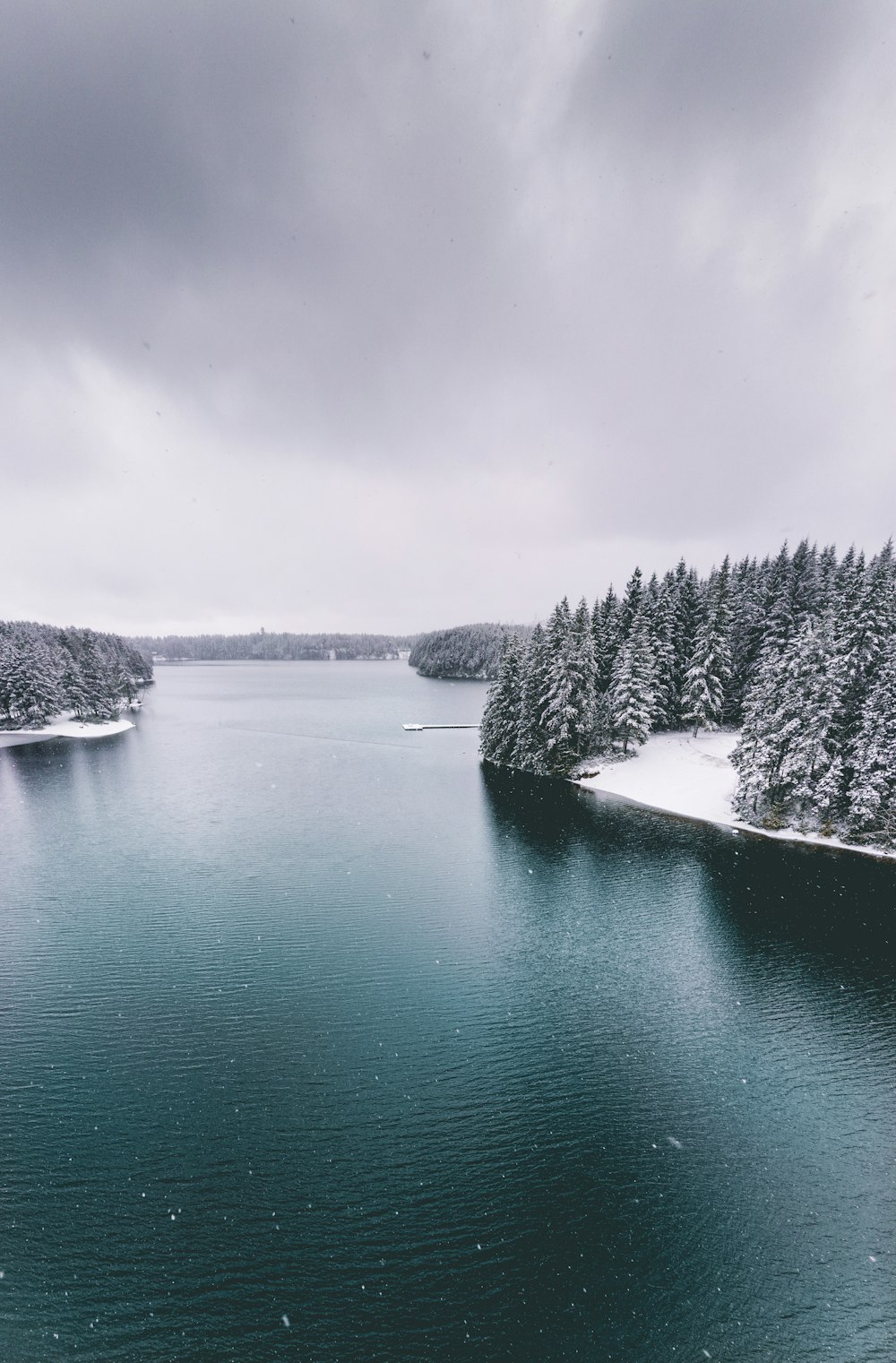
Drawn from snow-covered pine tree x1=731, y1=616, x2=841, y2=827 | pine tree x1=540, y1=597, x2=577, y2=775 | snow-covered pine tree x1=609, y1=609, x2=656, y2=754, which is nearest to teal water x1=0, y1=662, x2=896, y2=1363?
snow-covered pine tree x1=731, y1=616, x2=841, y2=827

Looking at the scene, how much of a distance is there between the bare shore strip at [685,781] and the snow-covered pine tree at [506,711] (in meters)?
9.74

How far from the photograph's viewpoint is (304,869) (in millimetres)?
34438

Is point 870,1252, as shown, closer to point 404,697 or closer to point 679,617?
point 679,617

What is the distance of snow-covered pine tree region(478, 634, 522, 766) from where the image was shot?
6406 centimetres

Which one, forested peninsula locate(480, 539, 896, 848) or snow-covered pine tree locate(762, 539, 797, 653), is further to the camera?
snow-covered pine tree locate(762, 539, 797, 653)

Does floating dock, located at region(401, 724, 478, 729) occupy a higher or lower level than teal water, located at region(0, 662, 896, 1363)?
higher

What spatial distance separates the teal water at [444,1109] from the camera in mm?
11727

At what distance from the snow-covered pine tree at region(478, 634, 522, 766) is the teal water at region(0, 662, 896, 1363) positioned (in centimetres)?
2955

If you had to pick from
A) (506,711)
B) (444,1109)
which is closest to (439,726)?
(506,711)

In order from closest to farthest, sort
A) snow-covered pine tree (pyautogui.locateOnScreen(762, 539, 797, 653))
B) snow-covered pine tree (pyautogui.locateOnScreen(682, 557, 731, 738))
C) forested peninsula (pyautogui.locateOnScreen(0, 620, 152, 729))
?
snow-covered pine tree (pyautogui.locateOnScreen(682, 557, 731, 738)) → snow-covered pine tree (pyautogui.locateOnScreen(762, 539, 797, 653)) → forested peninsula (pyautogui.locateOnScreen(0, 620, 152, 729))

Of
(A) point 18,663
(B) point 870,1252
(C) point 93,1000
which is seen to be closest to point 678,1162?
(B) point 870,1252

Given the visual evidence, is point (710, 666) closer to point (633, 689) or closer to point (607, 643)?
point (633, 689)

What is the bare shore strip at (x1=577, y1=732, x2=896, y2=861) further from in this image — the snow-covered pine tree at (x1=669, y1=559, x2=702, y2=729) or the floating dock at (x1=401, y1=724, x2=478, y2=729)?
the floating dock at (x1=401, y1=724, x2=478, y2=729)

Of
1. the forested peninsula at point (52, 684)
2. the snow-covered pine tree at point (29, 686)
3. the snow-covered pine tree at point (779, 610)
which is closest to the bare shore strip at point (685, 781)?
the snow-covered pine tree at point (779, 610)
